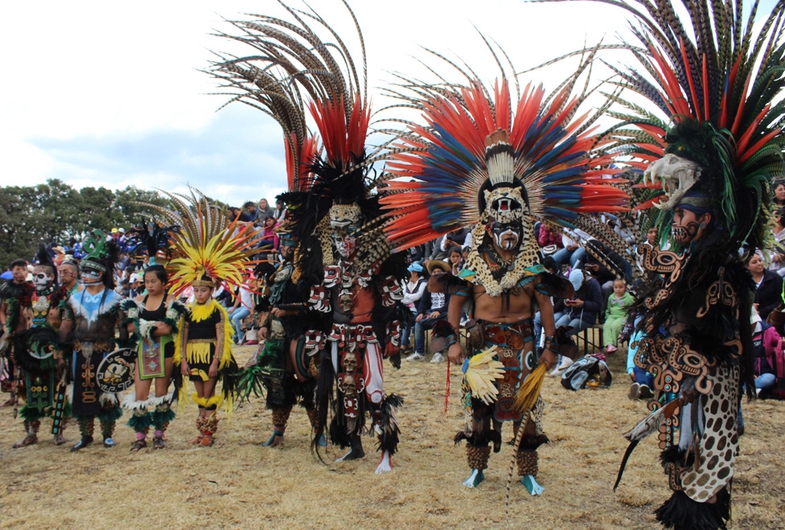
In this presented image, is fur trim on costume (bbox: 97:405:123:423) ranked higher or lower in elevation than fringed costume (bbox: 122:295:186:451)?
lower

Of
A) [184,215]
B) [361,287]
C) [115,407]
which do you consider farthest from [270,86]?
[115,407]

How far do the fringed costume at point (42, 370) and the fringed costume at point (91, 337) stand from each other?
161mm

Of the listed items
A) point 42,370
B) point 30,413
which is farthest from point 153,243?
point 30,413

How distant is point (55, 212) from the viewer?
32.1 metres

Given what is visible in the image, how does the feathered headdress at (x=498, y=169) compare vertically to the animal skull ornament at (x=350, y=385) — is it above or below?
above

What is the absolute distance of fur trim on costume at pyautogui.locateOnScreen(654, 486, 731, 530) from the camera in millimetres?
3094

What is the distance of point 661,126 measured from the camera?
3625 millimetres

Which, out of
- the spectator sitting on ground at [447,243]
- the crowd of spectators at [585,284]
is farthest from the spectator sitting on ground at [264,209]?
the spectator sitting on ground at [447,243]

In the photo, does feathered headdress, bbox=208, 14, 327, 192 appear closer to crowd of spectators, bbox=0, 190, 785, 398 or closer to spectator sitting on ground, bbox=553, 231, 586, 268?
crowd of spectators, bbox=0, 190, 785, 398

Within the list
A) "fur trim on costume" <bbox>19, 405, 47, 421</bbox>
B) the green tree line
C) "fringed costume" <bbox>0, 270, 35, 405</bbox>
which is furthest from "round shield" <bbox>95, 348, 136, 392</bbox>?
the green tree line

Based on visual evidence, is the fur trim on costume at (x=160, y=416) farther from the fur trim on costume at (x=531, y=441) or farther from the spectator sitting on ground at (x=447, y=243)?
the spectator sitting on ground at (x=447, y=243)

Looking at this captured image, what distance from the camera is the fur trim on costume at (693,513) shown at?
10.2 ft

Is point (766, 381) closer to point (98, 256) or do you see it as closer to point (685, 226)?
point (685, 226)

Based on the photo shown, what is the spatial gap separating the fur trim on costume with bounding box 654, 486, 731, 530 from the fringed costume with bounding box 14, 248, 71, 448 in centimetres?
546
